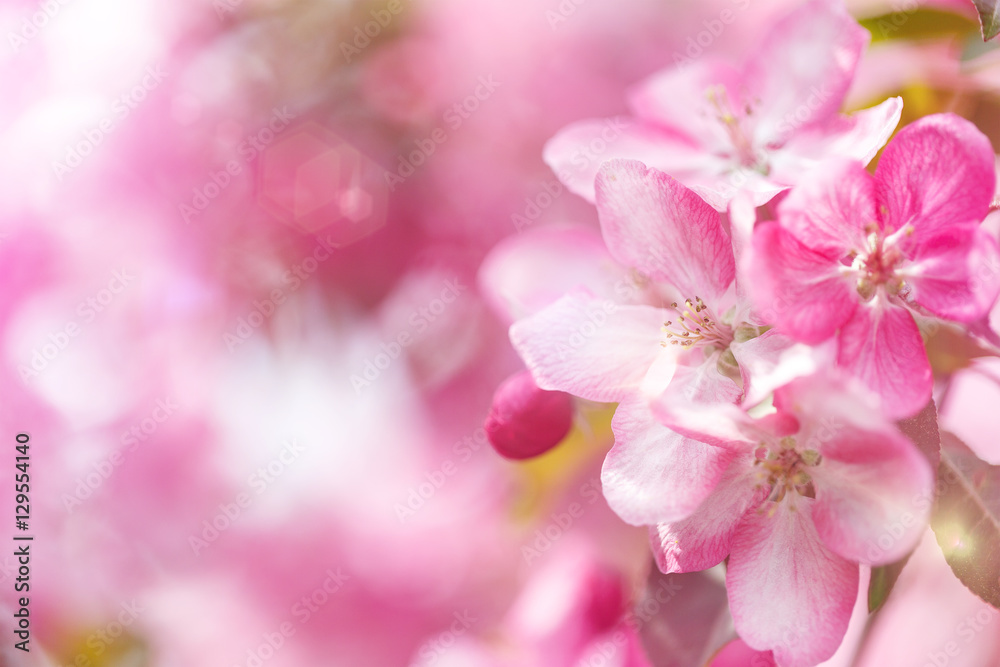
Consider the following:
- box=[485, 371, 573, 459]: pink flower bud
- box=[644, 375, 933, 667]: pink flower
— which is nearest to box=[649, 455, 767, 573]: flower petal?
box=[644, 375, 933, 667]: pink flower

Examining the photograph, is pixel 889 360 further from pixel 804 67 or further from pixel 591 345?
pixel 804 67

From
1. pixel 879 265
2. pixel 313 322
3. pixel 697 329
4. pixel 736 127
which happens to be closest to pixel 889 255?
pixel 879 265

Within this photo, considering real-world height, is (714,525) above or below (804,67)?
below

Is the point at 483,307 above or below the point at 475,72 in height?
below

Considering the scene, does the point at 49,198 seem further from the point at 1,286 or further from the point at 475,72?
the point at 475,72

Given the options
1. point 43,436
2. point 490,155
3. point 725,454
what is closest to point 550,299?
point 725,454

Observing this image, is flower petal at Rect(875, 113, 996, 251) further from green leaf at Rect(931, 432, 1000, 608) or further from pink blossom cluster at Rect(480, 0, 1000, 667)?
green leaf at Rect(931, 432, 1000, 608)

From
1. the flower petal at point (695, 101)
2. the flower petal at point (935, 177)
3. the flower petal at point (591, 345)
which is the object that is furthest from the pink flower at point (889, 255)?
the flower petal at point (695, 101)
